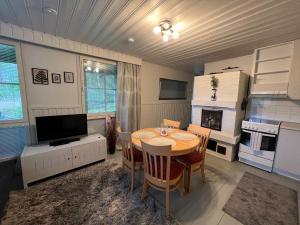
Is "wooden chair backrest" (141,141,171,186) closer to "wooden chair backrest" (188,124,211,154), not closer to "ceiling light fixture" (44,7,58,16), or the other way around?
"wooden chair backrest" (188,124,211,154)

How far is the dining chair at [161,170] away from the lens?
147 centimetres

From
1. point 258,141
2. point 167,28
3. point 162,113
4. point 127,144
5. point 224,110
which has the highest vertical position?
point 167,28

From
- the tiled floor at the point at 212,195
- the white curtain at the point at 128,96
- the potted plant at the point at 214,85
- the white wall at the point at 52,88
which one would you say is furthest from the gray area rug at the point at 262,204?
the white wall at the point at 52,88

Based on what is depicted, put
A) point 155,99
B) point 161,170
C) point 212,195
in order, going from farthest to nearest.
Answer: point 155,99, point 212,195, point 161,170

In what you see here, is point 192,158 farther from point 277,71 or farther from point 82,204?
point 277,71

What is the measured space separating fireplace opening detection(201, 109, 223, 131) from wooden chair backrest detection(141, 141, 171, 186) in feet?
7.16

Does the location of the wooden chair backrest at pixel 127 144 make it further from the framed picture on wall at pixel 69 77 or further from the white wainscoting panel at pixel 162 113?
the white wainscoting panel at pixel 162 113

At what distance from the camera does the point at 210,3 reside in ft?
4.90

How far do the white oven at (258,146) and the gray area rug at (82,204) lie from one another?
224 centimetres

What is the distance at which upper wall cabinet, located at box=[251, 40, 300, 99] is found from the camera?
240 cm

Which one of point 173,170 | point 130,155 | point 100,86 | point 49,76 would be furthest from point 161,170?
point 49,76

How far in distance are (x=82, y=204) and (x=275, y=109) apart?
3.99 m

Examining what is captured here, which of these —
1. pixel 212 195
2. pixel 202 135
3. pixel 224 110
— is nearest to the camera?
pixel 212 195

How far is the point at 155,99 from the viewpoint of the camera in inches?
174
